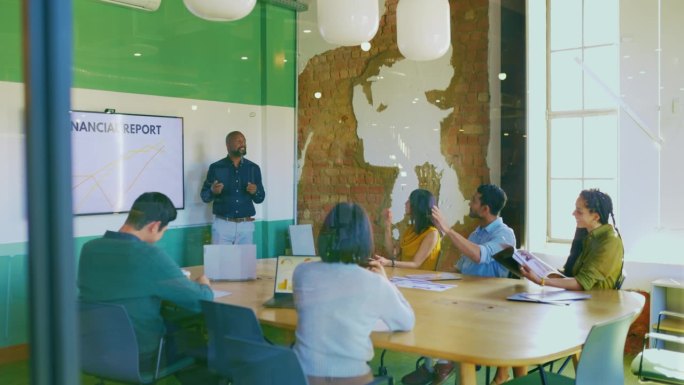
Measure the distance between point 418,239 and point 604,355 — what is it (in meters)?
1.04

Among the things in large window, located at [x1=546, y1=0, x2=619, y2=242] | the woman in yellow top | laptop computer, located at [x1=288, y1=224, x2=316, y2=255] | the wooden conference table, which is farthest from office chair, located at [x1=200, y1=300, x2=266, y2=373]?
large window, located at [x1=546, y1=0, x2=619, y2=242]

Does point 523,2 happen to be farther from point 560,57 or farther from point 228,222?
point 228,222

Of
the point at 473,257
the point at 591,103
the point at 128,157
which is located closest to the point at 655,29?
the point at 591,103

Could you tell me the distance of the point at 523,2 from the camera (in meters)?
3.82

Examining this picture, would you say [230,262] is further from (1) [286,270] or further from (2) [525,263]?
(2) [525,263]

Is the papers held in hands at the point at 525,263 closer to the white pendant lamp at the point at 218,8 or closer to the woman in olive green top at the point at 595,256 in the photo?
the woman in olive green top at the point at 595,256

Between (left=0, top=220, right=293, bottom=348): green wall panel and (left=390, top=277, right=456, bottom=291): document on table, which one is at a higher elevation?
(left=0, top=220, right=293, bottom=348): green wall panel

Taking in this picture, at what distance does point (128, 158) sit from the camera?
234 cm

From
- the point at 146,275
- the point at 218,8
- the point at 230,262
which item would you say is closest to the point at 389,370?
the point at 230,262

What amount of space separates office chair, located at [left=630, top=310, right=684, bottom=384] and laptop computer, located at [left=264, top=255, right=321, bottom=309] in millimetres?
1589

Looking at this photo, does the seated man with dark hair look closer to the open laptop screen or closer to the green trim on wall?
the open laptop screen

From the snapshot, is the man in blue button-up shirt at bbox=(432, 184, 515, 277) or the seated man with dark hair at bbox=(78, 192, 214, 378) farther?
the man in blue button-up shirt at bbox=(432, 184, 515, 277)

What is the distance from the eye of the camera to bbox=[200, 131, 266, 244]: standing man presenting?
2.67m

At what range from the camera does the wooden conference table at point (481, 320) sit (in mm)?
2256
